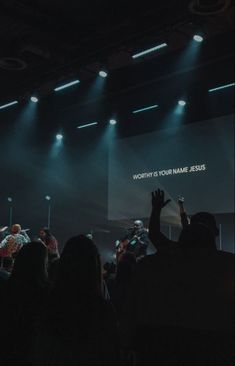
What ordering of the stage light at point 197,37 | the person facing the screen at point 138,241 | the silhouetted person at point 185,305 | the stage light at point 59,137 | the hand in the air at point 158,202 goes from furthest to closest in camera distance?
the stage light at point 59,137 → the person facing the screen at point 138,241 → the stage light at point 197,37 → the hand in the air at point 158,202 → the silhouetted person at point 185,305

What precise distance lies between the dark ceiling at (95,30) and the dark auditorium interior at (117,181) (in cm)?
2

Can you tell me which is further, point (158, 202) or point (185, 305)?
point (158, 202)

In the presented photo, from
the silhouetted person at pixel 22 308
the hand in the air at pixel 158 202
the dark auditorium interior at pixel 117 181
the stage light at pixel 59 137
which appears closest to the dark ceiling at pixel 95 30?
the dark auditorium interior at pixel 117 181

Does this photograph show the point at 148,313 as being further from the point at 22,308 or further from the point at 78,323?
the point at 22,308

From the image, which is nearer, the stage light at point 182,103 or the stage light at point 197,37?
the stage light at point 197,37

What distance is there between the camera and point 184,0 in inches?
262

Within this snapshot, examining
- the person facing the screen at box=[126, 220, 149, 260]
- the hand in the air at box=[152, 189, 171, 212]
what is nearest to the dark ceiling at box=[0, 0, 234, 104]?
the person facing the screen at box=[126, 220, 149, 260]

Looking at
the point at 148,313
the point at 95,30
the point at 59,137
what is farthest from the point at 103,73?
the point at 148,313

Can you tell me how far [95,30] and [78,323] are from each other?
6672mm

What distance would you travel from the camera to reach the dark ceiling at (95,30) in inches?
273

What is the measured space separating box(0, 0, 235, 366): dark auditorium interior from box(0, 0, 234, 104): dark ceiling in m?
0.02

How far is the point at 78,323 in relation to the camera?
170 centimetres

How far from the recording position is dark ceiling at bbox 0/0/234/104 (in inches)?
273

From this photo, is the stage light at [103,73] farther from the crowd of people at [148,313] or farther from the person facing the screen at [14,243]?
the crowd of people at [148,313]
